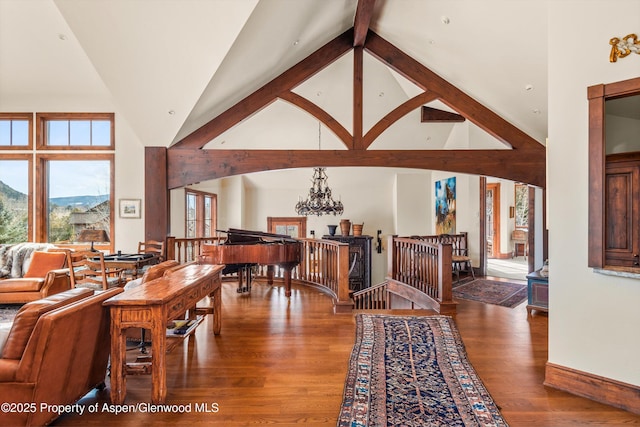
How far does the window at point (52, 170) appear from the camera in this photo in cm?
613

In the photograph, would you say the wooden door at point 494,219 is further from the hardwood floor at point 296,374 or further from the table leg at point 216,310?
the table leg at point 216,310

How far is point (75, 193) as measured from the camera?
6262 mm

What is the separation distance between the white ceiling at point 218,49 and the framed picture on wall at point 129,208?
46.0 inches

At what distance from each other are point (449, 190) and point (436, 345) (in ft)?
19.9

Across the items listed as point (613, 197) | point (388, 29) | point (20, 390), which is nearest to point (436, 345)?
point (613, 197)

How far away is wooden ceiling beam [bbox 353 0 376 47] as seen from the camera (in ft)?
15.1

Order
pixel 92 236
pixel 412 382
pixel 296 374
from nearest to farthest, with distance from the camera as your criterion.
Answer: pixel 412 382 → pixel 296 374 → pixel 92 236

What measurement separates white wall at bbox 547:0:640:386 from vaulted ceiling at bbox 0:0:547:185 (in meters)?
1.66

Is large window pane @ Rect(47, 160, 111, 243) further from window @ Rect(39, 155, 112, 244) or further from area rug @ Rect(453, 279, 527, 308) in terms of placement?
area rug @ Rect(453, 279, 527, 308)

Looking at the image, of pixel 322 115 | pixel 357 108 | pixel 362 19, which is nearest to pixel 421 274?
pixel 357 108

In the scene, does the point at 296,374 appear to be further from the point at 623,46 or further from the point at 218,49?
the point at 218,49

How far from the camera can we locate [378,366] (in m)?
3.03

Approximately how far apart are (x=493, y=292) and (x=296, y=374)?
4.52 metres

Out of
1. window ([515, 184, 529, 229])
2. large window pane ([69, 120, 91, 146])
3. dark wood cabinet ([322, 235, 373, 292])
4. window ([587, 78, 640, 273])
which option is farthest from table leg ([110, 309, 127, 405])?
window ([515, 184, 529, 229])
